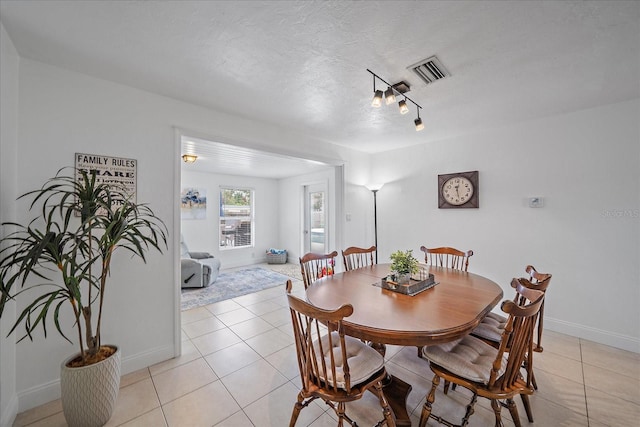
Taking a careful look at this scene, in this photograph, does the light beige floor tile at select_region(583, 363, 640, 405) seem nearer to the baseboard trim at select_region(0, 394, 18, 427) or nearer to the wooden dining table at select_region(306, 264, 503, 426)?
the wooden dining table at select_region(306, 264, 503, 426)

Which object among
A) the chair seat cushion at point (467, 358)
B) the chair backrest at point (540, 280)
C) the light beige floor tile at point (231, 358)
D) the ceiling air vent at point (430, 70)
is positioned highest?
the ceiling air vent at point (430, 70)

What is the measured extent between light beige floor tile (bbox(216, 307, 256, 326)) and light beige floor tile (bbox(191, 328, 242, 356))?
0.25 metres

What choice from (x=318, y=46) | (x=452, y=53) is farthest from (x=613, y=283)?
(x=318, y=46)

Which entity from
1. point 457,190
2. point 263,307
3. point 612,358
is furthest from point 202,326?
point 612,358

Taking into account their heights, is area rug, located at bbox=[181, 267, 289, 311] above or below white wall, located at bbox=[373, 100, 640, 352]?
below

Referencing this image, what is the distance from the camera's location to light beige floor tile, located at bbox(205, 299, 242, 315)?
343cm

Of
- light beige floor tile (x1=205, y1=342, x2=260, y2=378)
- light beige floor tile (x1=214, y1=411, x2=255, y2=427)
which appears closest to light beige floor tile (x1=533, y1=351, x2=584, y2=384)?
light beige floor tile (x1=214, y1=411, x2=255, y2=427)

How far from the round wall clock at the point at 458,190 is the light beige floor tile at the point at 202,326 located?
11.1 feet

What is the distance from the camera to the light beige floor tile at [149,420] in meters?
1.59

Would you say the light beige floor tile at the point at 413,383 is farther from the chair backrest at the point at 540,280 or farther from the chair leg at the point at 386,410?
the chair backrest at the point at 540,280

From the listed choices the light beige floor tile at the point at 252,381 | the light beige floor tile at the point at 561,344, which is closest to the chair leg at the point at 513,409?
the light beige floor tile at the point at 561,344

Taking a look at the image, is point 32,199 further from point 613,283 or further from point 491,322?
point 613,283

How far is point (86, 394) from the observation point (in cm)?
148

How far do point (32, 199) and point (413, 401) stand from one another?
3054 mm
